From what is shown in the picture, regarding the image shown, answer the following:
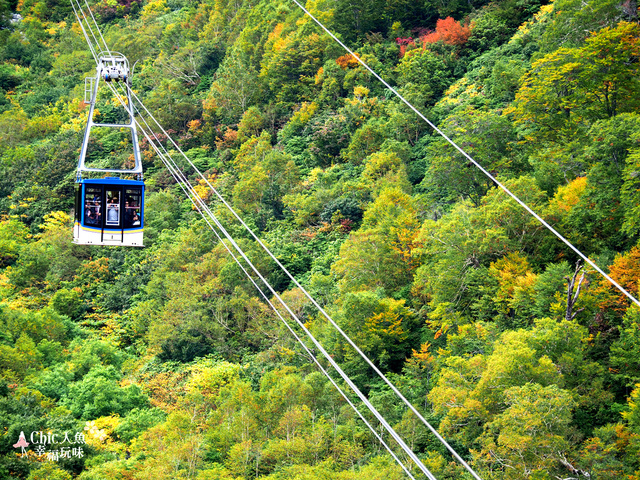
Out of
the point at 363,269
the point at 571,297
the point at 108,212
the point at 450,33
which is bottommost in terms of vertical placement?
the point at 363,269

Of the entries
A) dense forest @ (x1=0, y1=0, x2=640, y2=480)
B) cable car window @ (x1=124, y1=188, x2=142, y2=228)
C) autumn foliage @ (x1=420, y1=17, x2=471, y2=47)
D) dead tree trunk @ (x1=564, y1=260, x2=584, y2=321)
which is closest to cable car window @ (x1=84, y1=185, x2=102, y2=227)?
cable car window @ (x1=124, y1=188, x2=142, y2=228)

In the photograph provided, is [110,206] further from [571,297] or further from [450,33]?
[450,33]

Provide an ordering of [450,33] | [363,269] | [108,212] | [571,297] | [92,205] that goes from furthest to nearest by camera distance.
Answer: [450,33], [363,269], [571,297], [108,212], [92,205]

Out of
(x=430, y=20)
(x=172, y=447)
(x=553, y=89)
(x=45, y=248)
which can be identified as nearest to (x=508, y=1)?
(x=430, y=20)

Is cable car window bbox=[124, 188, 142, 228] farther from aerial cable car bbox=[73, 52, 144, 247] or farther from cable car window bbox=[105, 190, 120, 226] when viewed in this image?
cable car window bbox=[105, 190, 120, 226]

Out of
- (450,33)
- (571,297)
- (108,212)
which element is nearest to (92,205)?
(108,212)

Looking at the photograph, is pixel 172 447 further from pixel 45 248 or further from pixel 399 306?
pixel 45 248

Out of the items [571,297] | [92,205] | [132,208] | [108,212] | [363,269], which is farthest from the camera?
[363,269]
